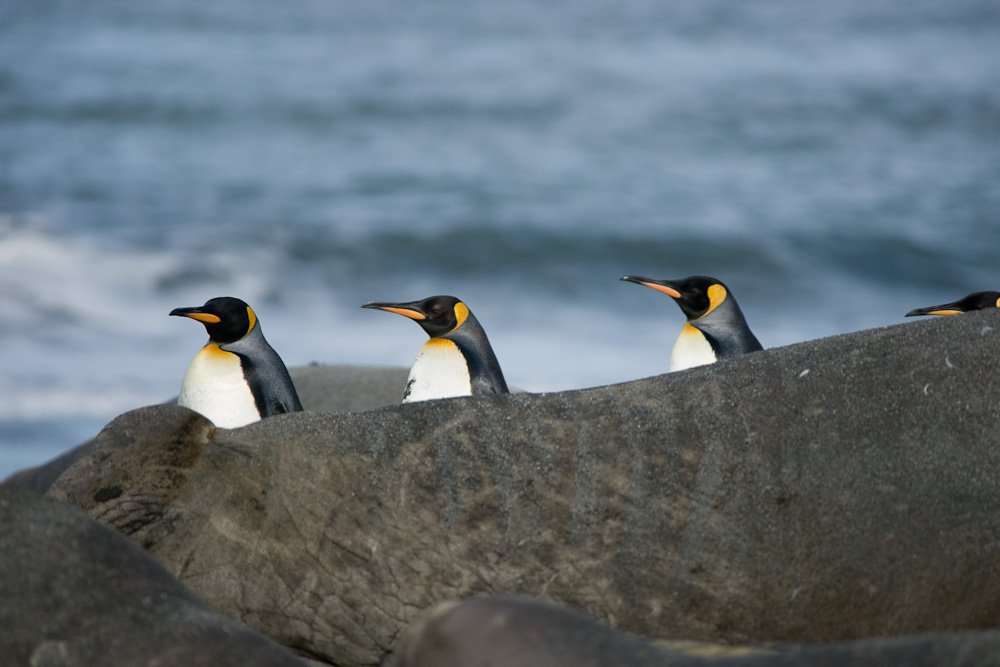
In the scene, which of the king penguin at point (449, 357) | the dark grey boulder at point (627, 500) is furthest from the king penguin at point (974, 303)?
the king penguin at point (449, 357)

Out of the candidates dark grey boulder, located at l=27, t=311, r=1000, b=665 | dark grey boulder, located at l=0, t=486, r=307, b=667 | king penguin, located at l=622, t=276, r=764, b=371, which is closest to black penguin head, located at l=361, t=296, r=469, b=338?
king penguin, located at l=622, t=276, r=764, b=371

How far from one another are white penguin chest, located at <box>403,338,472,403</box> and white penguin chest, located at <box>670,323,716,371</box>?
3.13ft

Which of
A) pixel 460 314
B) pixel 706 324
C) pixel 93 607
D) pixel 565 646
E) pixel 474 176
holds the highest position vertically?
pixel 474 176

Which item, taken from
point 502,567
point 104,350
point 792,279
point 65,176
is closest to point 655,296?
point 792,279

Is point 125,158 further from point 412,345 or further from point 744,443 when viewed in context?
point 744,443

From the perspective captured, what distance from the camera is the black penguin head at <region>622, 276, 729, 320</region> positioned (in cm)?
448

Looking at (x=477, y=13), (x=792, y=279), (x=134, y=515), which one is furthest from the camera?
(x=477, y=13)

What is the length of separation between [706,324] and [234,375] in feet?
6.45

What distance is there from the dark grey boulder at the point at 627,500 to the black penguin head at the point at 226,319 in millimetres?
1484

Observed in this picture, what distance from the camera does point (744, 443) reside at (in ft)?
8.04

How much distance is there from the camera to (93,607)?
1861 millimetres

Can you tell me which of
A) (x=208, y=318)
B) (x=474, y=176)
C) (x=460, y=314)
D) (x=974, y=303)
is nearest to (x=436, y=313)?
(x=460, y=314)

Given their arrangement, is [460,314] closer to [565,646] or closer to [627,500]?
[627,500]

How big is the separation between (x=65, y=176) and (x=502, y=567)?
12.5 meters
